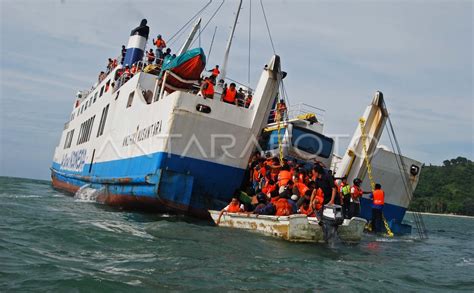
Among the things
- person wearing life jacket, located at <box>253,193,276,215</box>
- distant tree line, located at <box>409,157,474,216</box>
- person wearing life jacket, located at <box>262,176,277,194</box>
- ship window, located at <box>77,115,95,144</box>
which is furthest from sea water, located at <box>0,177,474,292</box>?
distant tree line, located at <box>409,157,474,216</box>

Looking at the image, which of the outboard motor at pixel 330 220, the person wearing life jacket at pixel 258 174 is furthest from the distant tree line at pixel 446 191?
the outboard motor at pixel 330 220

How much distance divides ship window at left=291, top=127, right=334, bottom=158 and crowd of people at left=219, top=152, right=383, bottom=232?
739mm

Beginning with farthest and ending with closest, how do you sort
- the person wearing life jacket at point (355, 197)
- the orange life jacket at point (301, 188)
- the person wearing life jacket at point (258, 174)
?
the person wearing life jacket at point (355, 197), the person wearing life jacket at point (258, 174), the orange life jacket at point (301, 188)

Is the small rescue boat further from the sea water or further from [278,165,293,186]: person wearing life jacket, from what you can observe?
[278,165,293,186]: person wearing life jacket

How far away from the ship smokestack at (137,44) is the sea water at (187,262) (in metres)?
12.7

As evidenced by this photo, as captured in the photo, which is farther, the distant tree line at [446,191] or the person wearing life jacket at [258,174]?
the distant tree line at [446,191]

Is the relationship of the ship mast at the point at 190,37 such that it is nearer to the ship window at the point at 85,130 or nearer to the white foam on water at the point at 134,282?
the ship window at the point at 85,130

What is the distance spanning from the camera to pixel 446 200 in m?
90.9

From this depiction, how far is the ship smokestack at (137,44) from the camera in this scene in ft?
72.6

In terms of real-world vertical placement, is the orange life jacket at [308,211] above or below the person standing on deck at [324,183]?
below

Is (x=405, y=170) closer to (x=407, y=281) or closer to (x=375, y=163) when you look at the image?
(x=375, y=163)

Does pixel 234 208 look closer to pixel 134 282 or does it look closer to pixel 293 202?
pixel 293 202

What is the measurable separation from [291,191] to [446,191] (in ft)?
303

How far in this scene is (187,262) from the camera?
685 centimetres
